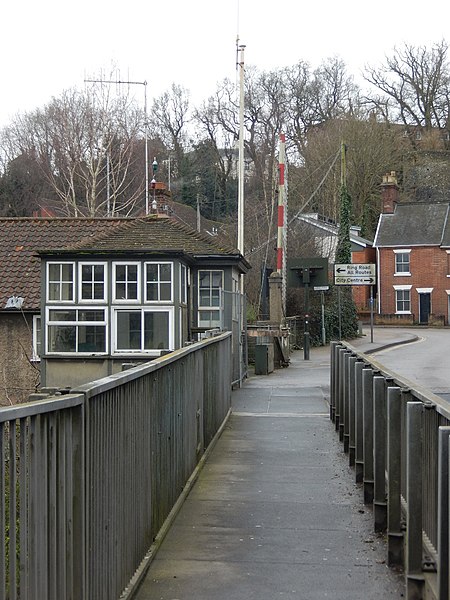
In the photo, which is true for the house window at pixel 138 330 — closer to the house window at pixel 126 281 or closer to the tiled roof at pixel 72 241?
the house window at pixel 126 281

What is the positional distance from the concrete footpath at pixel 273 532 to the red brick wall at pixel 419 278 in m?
48.8

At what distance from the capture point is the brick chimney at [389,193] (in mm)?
60781

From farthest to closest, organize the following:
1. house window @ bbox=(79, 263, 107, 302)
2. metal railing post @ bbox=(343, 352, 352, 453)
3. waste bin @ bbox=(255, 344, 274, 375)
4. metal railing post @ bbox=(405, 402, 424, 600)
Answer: waste bin @ bbox=(255, 344, 274, 375) → house window @ bbox=(79, 263, 107, 302) → metal railing post @ bbox=(343, 352, 352, 453) → metal railing post @ bbox=(405, 402, 424, 600)

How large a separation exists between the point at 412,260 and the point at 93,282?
4081 cm

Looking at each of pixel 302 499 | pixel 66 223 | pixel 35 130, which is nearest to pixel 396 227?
pixel 35 130

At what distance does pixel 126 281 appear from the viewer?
23.0 m

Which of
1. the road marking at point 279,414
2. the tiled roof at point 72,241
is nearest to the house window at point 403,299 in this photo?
the tiled roof at point 72,241

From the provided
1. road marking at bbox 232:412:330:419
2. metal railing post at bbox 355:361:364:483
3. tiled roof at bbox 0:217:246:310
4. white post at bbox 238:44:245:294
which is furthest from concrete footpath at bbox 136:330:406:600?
white post at bbox 238:44:245:294

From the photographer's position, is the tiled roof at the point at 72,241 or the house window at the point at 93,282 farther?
Answer: the tiled roof at the point at 72,241

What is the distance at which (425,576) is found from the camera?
5.09m

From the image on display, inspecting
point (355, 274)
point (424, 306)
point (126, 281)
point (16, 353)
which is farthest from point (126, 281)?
point (424, 306)

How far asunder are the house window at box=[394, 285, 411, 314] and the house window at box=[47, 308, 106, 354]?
40.3m

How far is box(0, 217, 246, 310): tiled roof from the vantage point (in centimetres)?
2359

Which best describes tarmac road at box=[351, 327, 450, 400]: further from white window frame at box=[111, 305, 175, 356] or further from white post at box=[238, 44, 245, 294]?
white window frame at box=[111, 305, 175, 356]
